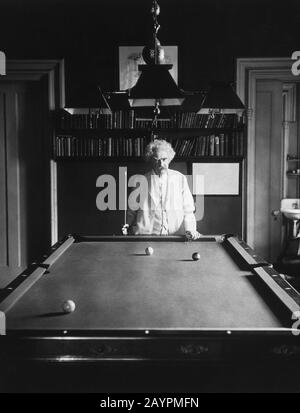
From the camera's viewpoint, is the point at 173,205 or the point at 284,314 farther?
the point at 173,205

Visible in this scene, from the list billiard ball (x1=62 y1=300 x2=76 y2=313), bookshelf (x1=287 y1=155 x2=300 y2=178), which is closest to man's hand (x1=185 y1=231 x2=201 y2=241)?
billiard ball (x1=62 y1=300 x2=76 y2=313)

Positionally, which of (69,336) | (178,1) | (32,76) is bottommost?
(69,336)

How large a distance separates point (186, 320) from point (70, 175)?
163 inches

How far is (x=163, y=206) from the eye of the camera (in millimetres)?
5000

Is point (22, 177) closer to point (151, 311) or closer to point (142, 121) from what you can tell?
point (142, 121)

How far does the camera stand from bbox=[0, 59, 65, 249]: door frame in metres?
5.91

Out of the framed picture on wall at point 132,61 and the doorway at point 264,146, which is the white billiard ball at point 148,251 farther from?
the framed picture on wall at point 132,61

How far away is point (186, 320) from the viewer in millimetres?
2195

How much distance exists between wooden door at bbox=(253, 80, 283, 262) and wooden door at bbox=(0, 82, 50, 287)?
262 cm

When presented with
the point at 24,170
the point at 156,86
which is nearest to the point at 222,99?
the point at 156,86

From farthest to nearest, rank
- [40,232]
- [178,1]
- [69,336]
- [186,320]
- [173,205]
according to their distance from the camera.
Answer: [40,232] < [178,1] < [173,205] < [186,320] < [69,336]

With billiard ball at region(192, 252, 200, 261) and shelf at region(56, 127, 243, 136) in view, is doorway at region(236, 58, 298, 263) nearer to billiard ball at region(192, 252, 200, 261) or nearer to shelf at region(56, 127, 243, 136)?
shelf at region(56, 127, 243, 136)
